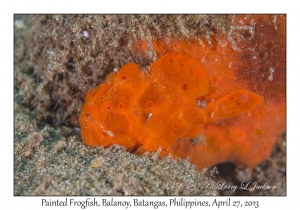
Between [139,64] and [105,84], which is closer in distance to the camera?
[105,84]

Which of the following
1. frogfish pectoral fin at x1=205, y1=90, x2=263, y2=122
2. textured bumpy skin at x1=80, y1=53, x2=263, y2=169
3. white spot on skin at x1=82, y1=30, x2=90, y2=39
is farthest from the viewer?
frogfish pectoral fin at x1=205, y1=90, x2=263, y2=122

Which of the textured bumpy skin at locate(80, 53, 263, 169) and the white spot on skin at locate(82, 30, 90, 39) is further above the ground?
the white spot on skin at locate(82, 30, 90, 39)

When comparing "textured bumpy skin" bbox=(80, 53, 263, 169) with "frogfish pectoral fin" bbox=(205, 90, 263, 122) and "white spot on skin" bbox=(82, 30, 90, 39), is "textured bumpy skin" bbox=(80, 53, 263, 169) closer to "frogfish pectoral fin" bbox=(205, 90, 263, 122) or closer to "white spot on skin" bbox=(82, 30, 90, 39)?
"frogfish pectoral fin" bbox=(205, 90, 263, 122)

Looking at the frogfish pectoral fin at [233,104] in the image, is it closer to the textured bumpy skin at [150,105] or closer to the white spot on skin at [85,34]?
the textured bumpy skin at [150,105]

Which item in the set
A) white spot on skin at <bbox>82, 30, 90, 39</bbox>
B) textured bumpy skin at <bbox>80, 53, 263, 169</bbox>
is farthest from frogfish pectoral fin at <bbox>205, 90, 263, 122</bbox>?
white spot on skin at <bbox>82, 30, 90, 39</bbox>

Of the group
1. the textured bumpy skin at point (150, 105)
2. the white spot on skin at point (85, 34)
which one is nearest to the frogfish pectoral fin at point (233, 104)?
the textured bumpy skin at point (150, 105)

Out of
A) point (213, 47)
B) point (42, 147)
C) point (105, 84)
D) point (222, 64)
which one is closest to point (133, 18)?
point (105, 84)

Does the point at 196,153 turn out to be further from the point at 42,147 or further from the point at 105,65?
the point at 42,147

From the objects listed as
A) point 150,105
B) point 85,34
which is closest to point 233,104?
point 150,105
